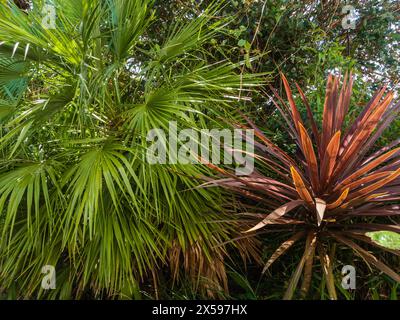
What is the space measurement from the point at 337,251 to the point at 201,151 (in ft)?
3.39

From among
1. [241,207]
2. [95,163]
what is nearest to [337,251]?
[241,207]

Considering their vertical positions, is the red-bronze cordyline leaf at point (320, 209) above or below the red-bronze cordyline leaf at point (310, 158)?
below

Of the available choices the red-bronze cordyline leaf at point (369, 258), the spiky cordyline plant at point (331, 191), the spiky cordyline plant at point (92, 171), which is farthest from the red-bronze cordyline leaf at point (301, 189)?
the spiky cordyline plant at point (92, 171)

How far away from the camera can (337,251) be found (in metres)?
2.53

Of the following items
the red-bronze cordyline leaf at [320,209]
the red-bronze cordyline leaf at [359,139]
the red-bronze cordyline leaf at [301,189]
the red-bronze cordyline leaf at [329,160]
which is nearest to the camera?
the red-bronze cordyline leaf at [320,209]

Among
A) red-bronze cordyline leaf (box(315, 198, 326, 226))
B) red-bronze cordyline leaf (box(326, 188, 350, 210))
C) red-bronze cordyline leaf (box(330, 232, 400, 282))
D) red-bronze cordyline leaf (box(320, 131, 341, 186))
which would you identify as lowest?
red-bronze cordyline leaf (box(330, 232, 400, 282))

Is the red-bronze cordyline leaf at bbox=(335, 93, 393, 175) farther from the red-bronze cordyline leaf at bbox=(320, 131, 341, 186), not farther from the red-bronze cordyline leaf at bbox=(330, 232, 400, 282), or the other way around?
the red-bronze cordyline leaf at bbox=(330, 232, 400, 282)

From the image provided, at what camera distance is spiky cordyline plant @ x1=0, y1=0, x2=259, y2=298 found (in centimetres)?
214

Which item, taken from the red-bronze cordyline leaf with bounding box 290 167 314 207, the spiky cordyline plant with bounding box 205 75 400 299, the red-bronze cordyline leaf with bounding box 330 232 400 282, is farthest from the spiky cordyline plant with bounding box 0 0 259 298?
the red-bronze cordyline leaf with bounding box 330 232 400 282

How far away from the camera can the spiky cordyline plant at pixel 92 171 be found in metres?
2.14

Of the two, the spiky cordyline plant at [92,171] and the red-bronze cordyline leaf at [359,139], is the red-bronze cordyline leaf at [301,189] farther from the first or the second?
the spiky cordyline plant at [92,171]

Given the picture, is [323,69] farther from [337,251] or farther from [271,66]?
[337,251]

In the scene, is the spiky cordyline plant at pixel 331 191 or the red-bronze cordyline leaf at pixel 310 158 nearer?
the spiky cordyline plant at pixel 331 191

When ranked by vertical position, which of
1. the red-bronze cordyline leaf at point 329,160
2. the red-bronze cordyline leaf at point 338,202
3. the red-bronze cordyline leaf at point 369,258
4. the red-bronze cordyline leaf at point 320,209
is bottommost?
the red-bronze cordyline leaf at point 369,258
